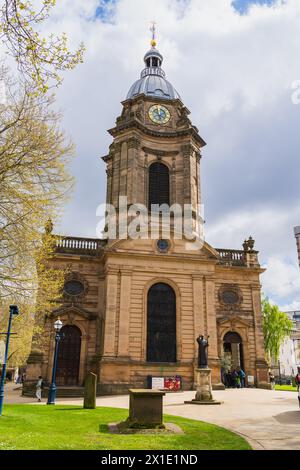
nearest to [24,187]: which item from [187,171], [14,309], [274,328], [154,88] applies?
[14,309]

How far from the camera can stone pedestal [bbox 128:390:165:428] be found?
403 inches

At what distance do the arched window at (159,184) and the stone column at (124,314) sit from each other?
879 cm

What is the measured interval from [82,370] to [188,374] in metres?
7.62

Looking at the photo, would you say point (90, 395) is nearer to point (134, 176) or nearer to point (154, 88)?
point (134, 176)

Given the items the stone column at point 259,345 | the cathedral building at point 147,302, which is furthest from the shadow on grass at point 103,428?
the stone column at point 259,345

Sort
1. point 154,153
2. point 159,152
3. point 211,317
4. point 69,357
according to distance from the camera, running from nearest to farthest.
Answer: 1. point 69,357
2. point 211,317
3. point 154,153
4. point 159,152

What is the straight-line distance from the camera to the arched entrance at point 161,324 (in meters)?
27.5

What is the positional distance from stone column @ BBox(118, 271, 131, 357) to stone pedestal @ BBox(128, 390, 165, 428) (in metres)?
16.2

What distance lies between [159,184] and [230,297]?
12031 millimetres

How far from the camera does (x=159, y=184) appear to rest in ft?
116

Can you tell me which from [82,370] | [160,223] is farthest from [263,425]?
[160,223]

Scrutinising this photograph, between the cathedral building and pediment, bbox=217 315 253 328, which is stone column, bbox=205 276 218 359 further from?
pediment, bbox=217 315 253 328

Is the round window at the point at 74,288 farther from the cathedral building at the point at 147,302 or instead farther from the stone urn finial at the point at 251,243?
the stone urn finial at the point at 251,243
